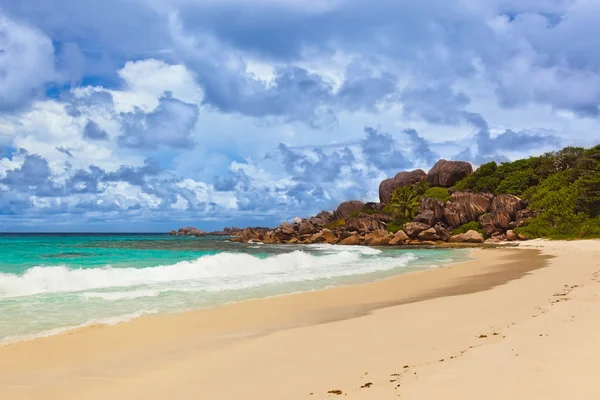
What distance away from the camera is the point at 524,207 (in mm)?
59312

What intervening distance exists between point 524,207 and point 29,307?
6058 cm

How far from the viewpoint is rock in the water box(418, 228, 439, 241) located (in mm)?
59344

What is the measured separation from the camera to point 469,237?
56.5 metres

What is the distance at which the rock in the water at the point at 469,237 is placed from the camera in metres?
55.8

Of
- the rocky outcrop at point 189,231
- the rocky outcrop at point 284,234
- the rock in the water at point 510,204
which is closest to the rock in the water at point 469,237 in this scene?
the rock in the water at point 510,204

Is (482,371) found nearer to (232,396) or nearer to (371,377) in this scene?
(371,377)

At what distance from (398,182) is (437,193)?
41.2ft

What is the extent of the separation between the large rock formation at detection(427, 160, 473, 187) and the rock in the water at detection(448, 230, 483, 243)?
26.9 meters

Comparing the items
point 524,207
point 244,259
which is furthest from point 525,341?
point 524,207

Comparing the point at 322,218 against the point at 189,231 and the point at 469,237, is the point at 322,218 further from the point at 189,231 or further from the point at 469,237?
the point at 189,231

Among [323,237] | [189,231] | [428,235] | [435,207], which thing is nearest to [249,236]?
[323,237]

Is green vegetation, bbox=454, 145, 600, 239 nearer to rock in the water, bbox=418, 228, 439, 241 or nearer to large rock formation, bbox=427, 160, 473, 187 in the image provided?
large rock formation, bbox=427, 160, 473, 187

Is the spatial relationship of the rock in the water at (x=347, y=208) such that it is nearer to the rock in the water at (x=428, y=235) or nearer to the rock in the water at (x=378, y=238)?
the rock in the water at (x=378, y=238)

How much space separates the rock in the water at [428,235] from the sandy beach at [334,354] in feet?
158
